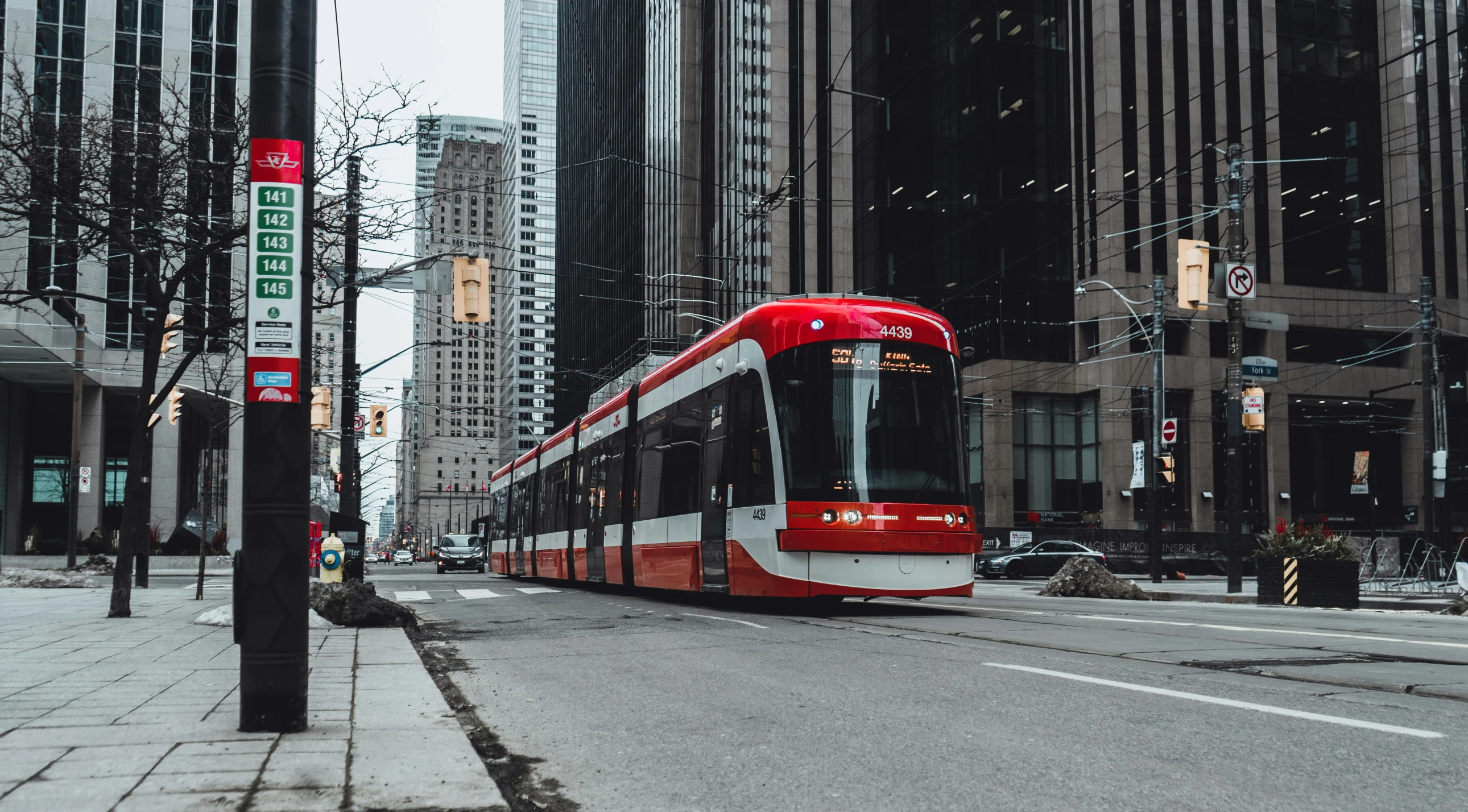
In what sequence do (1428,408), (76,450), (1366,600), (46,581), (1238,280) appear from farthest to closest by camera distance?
(76,450) → (1428,408) → (1238,280) → (46,581) → (1366,600)

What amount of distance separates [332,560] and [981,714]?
14289mm

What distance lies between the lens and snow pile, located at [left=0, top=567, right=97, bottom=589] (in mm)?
22609

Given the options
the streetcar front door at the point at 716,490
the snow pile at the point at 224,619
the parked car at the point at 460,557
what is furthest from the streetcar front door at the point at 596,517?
the parked car at the point at 460,557

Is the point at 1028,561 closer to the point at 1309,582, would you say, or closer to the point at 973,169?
the point at 973,169

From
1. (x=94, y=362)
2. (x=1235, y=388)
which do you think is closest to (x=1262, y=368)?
(x=1235, y=388)

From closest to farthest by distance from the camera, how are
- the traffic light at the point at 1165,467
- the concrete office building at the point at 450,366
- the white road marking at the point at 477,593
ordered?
the white road marking at the point at 477,593
the concrete office building at the point at 450,366
the traffic light at the point at 1165,467

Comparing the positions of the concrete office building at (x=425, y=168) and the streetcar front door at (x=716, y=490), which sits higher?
the concrete office building at (x=425, y=168)

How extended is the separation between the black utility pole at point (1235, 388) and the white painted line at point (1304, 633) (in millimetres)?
10982

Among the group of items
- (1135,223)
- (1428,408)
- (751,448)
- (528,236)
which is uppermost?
(528,236)

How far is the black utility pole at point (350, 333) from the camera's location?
1489cm

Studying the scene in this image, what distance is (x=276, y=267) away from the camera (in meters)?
5.83

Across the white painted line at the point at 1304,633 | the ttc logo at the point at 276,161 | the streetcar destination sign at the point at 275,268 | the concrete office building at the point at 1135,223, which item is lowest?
the white painted line at the point at 1304,633

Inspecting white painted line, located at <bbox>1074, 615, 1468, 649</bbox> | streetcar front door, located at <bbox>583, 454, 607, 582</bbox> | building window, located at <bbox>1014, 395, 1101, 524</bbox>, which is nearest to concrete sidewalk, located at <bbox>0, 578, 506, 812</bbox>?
white painted line, located at <bbox>1074, 615, 1468, 649</bbox>

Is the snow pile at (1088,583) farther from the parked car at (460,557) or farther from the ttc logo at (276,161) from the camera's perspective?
the parked car at (460,557)
